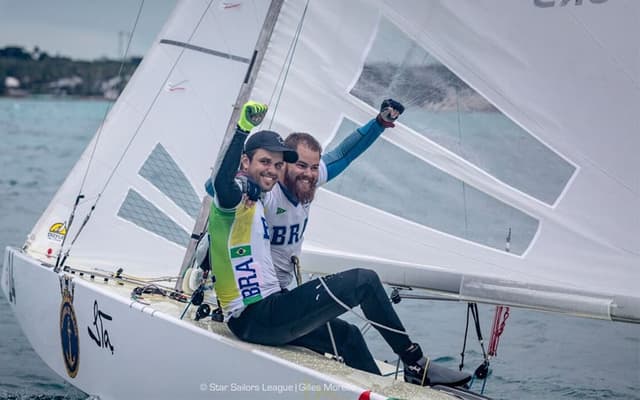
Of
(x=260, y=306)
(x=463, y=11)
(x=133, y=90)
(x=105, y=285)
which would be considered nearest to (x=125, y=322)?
(x=105, y=285)

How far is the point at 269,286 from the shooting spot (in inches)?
120

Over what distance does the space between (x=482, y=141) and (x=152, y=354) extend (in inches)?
52.3

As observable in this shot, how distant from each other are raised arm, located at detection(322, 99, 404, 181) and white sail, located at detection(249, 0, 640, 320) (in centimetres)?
6

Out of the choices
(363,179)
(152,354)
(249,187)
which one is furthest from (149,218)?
(249,187)

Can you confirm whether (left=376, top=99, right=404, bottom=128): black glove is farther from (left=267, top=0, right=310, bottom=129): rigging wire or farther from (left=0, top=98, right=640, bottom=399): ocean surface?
(left=0, top=98, right=640, bottom=399): ocean surface

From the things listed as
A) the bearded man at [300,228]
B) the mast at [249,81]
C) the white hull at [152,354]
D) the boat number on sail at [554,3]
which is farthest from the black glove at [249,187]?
the boat number on sail at [554,3]

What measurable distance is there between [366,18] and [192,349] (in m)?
1.30

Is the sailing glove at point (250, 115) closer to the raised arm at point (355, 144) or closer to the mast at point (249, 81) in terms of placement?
the raised arm at point (355, 144)

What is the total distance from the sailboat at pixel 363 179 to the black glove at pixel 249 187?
0.48 metres

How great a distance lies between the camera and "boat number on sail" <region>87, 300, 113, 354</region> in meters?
3.53

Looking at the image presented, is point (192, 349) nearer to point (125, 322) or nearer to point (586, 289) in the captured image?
point (125, 322)

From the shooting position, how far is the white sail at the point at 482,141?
288 cm

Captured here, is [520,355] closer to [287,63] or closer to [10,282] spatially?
[287,63]

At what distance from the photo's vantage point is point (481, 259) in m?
3.17
